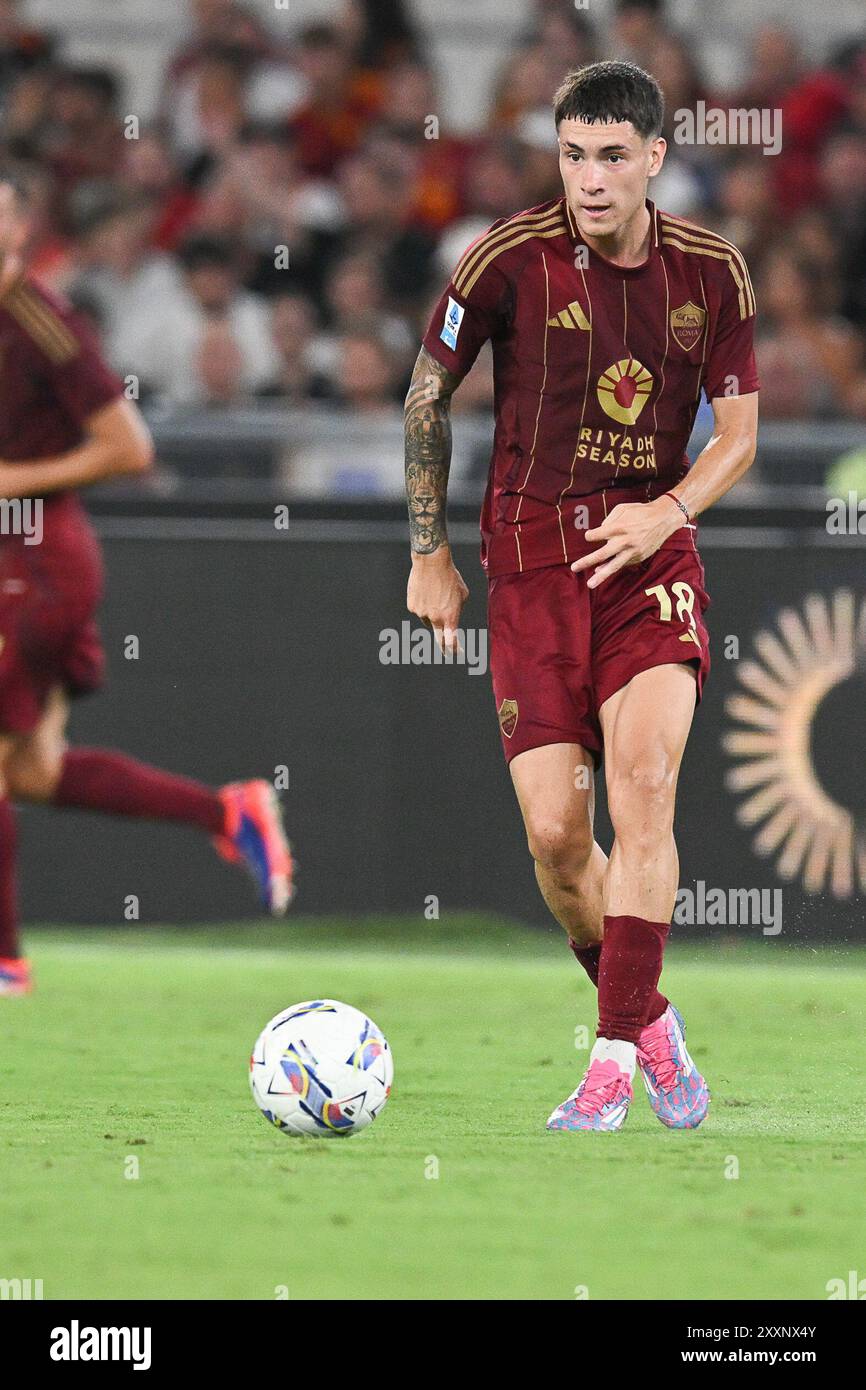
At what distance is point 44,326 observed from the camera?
8.70 m

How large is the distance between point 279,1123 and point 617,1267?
5.05ft

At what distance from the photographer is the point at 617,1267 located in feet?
13.6

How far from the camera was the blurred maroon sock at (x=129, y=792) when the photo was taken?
29.6 feet

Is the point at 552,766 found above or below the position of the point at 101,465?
below

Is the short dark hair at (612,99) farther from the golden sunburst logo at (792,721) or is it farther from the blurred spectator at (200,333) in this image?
the blurred spectator at (200,333)

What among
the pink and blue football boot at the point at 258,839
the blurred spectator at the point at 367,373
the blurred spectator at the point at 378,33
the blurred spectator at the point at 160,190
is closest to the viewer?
the pink and blue football boot at the point at 258,839

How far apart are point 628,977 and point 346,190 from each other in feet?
26.5

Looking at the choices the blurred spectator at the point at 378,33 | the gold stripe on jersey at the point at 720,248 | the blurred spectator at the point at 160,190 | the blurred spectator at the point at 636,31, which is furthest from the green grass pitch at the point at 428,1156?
the blurred spectator at the point at 378,33

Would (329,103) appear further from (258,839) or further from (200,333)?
(258,839)

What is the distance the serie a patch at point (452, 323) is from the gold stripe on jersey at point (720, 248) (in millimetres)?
546

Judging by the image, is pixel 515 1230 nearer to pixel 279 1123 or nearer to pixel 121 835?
pixel 279 1123

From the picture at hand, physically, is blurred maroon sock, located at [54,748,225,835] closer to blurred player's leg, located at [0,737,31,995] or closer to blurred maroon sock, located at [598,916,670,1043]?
blurred player's leg, located at [0,737,31,995]


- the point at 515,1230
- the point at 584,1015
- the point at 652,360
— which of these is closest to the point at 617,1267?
the point at 515,1230

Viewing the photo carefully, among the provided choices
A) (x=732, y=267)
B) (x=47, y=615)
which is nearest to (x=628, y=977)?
(x=732, y=267)
